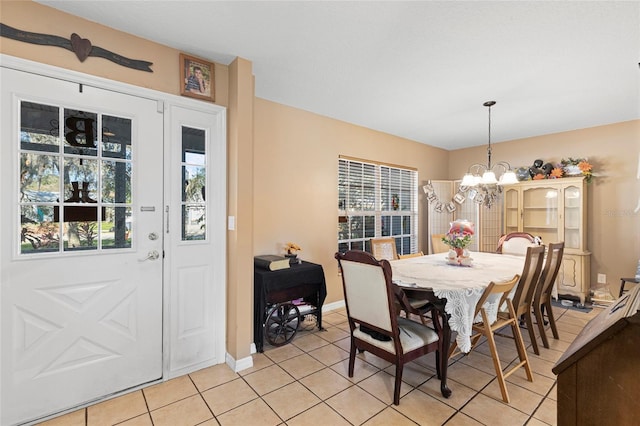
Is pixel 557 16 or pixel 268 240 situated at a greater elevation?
pixel 557 16

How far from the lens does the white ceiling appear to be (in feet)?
6.15

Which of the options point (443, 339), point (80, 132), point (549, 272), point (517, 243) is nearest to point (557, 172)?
point (517, 243)

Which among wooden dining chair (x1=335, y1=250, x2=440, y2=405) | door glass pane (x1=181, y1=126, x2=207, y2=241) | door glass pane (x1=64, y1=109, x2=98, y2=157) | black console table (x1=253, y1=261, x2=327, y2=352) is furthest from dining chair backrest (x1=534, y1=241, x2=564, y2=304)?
door glass pane (x1=64, y1=109, x2=98, y2=157)

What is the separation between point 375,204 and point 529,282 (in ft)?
7.83

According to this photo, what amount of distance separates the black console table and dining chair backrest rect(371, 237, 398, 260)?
78 cm

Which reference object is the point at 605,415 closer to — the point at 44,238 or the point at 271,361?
the point at 271,361

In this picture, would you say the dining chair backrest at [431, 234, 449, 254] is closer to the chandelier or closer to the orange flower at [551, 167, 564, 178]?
the chandelier

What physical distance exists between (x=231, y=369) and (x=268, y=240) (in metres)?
1.34

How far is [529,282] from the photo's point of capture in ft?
8.43

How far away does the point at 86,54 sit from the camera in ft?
6.55

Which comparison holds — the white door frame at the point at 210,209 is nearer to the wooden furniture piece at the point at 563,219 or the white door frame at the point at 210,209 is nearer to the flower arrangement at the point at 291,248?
the flower arrangement at the point at 291,248

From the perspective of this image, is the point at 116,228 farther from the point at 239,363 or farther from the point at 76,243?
the point at 239,363

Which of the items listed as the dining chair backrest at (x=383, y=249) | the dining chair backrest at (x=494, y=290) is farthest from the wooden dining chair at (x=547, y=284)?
the dining chair backrest at (x=383, y=249)

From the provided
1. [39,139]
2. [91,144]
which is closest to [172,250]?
[91,144]
